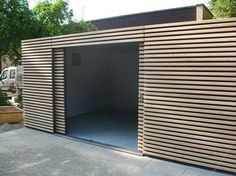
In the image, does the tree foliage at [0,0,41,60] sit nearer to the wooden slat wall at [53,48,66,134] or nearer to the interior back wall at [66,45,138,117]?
the interior back wall at [66,45,138,117]

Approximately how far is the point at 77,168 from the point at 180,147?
1.82 meters

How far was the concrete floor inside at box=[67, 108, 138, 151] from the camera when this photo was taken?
602 centimetres

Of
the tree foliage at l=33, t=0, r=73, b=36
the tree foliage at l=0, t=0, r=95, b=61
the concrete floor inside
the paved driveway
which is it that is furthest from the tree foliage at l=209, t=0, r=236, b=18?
the paved driveway

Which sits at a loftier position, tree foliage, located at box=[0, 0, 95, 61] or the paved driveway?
tree foliage, located at box=[0, 0, 95, 61]

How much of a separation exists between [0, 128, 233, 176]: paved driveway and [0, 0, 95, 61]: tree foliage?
517 centimetres

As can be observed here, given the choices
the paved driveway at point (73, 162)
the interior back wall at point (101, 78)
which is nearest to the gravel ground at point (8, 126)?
the paved driveway at point (73, 162)

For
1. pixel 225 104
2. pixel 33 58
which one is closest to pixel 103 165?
pixel 225 104

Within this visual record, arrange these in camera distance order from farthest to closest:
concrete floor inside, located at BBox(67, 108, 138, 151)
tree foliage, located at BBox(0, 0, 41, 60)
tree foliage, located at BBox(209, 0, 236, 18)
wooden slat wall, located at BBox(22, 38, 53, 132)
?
tree foliage, located at BBox(209, 0, 236, 18) < tree foliage, located at BBox(0, 0, 41, 60) < wooden slat wall, located at BBox(22, 38, 53, 132) < concrete floor inside, located at BBox(67, 108, 138, 151)

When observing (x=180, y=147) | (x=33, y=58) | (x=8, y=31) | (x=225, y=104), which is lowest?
(x=180, y=147)

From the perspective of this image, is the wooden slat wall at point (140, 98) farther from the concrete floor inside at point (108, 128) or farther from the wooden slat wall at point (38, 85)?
the wooden slat wall at point (38, 85)

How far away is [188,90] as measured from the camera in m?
4.43

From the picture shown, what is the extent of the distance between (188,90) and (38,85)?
13.4 ft

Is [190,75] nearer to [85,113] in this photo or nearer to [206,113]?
[206,113]

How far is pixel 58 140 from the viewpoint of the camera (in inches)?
239
